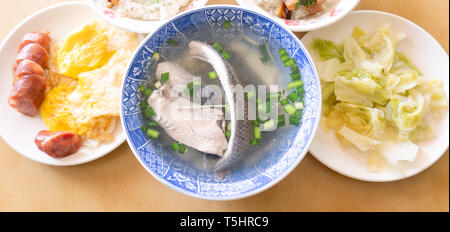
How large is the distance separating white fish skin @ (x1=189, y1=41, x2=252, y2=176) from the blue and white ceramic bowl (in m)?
0.04

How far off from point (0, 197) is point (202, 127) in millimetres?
1039

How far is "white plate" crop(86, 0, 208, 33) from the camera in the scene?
1.35m

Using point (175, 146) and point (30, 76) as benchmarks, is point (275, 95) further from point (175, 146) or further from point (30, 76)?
point (30, 76)

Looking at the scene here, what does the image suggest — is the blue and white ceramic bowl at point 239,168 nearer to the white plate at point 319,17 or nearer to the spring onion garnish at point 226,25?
the spring onion garnish at point 226,25

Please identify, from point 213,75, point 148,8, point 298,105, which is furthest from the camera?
point 148,8

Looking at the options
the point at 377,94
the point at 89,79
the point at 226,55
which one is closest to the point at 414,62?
the point at 377,94

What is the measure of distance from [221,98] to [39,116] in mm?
872

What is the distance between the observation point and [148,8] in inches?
56.0

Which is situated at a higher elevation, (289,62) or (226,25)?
(226,25)

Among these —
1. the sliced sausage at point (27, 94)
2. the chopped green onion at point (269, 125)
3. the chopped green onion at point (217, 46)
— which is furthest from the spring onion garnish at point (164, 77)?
the sliced sausage at point (27, 94)

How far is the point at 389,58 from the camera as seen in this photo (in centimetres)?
140

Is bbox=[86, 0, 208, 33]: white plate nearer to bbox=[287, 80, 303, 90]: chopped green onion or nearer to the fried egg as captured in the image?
the fried egg

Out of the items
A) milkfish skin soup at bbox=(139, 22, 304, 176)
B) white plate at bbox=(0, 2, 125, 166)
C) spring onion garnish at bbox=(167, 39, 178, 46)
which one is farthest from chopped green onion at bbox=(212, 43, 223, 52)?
white plate at bbox=(0, 2, 125, 166)

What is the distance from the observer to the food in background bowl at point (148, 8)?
4.60 feet
